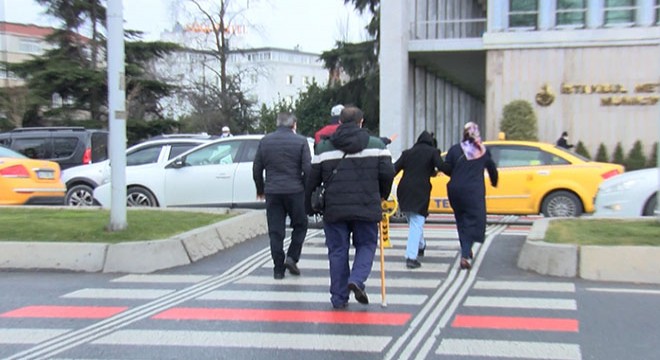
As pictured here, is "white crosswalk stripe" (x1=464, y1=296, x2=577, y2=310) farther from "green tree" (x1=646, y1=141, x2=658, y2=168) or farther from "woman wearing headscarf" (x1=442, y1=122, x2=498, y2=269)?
"green tree" (x1=646, y1=141, x2=658, y2=168)

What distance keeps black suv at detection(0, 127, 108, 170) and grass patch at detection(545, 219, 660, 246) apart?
35.5ft

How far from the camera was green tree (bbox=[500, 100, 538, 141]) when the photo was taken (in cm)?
2272

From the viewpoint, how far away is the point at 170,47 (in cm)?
3469

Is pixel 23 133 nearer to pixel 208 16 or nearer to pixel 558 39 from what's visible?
pixel 558 39

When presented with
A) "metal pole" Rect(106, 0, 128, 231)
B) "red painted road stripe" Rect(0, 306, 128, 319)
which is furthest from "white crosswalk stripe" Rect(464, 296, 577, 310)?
"metal pole" Rect(106, 0, 128, 231)

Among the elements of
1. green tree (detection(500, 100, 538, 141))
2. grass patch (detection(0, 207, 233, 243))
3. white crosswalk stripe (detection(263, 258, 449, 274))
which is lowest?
white crosswalk stripe (detection(263, 258, 449, 274))

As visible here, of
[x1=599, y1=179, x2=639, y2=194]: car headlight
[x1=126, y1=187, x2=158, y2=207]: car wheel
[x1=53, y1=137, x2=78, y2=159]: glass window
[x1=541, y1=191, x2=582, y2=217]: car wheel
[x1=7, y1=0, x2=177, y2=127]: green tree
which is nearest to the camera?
[x1=599, y1=179, x2=639, y2=194]: car headlight

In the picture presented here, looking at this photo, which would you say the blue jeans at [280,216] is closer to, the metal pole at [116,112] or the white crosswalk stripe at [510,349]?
the metal pole at [116,112]

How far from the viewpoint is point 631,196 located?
9.98m

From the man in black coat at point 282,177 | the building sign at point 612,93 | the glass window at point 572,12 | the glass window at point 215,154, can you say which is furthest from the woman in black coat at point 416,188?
the glass window at point 572,12

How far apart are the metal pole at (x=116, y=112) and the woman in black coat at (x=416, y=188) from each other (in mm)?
3613

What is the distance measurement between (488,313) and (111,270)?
14.6 ft

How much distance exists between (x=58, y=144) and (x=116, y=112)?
7770mm

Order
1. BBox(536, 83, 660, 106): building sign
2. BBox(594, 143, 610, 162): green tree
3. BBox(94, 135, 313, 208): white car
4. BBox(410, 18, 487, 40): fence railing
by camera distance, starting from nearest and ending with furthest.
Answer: BBox(94, 135, 313, 208): white car < BBox(536, 83, 660, 106): building sign < BBox(594, 143, 610, 162): green tree < BBox(410, 18, 487, 40): fence railing
